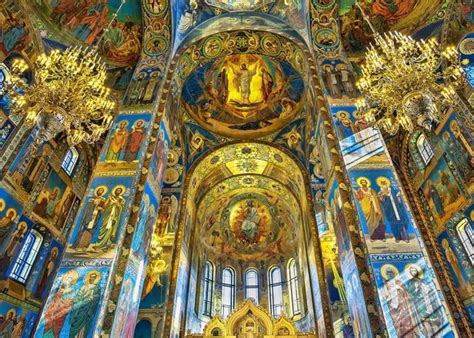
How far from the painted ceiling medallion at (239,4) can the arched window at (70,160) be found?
701 centimetres

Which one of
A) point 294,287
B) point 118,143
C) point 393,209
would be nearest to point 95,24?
point 118,143

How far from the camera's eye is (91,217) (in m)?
7.50

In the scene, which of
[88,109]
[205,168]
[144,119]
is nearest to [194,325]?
[205,168]

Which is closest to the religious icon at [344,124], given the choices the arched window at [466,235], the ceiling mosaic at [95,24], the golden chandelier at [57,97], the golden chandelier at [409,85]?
the golden chandelier at [409,85]

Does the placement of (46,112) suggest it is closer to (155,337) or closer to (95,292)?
(95,292)

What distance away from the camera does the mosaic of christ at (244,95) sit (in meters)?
13.1

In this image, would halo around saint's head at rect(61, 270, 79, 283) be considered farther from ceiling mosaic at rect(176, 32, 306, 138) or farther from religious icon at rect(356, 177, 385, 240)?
ceiling mosaic at rect(176, 32, 306, 138)

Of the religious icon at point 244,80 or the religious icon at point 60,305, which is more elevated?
the religious icon at point 244,80

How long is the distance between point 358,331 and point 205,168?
30.0 ft

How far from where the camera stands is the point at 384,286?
6250 millimetres

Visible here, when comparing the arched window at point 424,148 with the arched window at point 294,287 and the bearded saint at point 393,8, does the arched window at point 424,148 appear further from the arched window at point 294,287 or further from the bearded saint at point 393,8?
the arched window at point 294,287

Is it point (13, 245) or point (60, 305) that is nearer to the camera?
point (60, 305)

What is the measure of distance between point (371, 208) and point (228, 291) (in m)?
11.3

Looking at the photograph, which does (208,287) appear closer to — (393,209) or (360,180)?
(360,180)
